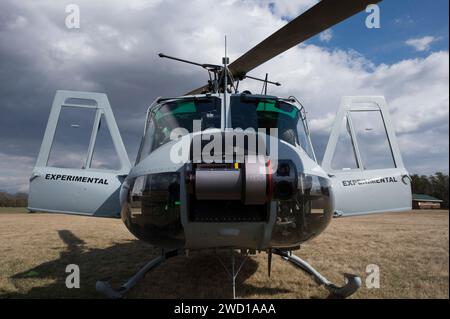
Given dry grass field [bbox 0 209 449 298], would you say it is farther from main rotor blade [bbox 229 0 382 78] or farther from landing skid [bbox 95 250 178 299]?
main rotor blade [bbox 229 0 382 78]

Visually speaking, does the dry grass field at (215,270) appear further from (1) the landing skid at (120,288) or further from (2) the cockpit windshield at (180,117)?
(2) the cockpit windshield at (180,117)

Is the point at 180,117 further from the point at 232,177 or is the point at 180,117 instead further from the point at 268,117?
the point at 232,177

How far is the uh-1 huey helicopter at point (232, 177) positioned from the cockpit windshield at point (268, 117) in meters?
0.02

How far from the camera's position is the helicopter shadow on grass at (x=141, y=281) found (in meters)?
5.02

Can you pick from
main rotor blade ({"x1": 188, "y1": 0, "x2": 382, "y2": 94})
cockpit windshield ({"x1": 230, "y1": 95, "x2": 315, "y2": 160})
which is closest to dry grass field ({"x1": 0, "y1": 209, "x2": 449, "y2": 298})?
cockpit windshield ({"x1": 230, "y1": 95, "x2": 315, "y2": 160})

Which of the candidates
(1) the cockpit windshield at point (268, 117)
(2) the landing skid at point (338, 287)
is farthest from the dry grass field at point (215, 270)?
(1) the cockpit windshield at point (268, 117)

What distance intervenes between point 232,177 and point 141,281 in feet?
12.8

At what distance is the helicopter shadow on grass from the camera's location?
5016 millimetres

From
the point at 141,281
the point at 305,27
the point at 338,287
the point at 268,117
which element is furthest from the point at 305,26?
the point at 141,281

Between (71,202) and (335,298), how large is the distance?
384 cm

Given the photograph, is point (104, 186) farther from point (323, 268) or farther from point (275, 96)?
point (323, 268)

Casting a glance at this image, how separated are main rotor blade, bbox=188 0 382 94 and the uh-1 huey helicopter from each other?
0.05ft

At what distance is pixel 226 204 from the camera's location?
311 cm

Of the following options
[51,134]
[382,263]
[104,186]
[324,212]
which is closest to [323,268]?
[382,263]
